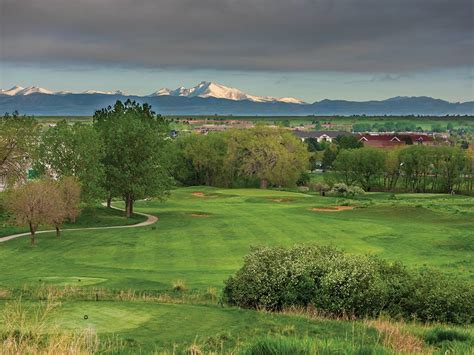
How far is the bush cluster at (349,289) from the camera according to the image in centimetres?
2148

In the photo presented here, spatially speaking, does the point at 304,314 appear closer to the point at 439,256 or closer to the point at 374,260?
the point at 374,260

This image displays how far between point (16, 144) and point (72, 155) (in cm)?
766

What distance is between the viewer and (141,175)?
6525cm

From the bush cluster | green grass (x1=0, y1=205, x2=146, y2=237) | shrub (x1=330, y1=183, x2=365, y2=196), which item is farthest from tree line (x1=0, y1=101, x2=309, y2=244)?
shrub (x1=330, y1=183, x2=365, y2=196)

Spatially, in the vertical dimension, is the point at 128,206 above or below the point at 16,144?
below

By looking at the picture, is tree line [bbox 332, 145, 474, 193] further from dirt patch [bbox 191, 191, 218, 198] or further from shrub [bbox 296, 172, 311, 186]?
dirt patch [bbox 191, 191, 218, 198]

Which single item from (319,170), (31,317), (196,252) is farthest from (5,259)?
(319,170)

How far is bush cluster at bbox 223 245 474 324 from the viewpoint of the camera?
21.5 metres

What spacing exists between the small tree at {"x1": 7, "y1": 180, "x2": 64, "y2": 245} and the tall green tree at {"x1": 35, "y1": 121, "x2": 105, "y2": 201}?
11513mm

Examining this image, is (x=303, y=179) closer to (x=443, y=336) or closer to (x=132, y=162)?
(x=132, y=162)

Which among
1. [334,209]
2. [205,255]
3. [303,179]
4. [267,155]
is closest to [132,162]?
[334,209]

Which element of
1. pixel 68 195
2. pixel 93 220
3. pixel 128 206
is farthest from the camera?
pixel 128 206

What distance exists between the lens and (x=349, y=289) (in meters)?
21.7

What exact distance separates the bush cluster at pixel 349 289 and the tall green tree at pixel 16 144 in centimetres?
4504
